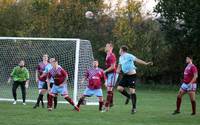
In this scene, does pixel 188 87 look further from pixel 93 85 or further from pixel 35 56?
pixel 35 56

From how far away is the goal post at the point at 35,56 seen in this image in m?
25.1

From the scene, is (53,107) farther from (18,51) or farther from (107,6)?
(107,6)

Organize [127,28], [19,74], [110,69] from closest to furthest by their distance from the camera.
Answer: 1. [110,69]
2. [19,74]
3. [127,28]

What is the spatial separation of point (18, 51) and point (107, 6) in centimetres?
2327

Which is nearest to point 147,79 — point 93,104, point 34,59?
point 34,59

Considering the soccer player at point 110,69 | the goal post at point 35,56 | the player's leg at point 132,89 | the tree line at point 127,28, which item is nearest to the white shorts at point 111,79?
the soccer player at point 110,69

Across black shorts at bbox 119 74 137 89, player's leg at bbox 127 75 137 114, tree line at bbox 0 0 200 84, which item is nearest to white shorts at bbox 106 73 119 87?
black shorts at bbox 119 74 137 89

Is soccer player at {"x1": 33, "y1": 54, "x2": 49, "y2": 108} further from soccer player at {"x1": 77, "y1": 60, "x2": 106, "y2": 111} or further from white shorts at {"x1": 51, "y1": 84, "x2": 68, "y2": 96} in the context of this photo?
soccer player at {"x1": 77, "y1": 60, "x2": 106, "y2": 111}

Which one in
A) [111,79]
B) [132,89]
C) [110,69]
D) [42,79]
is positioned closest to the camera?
[132,89]

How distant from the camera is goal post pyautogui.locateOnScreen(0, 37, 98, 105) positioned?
2509cm

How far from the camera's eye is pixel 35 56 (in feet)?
97.3

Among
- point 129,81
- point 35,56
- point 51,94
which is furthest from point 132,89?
point 35,56

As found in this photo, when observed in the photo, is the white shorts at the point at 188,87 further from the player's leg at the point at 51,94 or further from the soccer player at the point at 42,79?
the soccer player at the point at 42,79

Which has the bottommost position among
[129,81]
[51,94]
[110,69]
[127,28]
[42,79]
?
[51,94]
